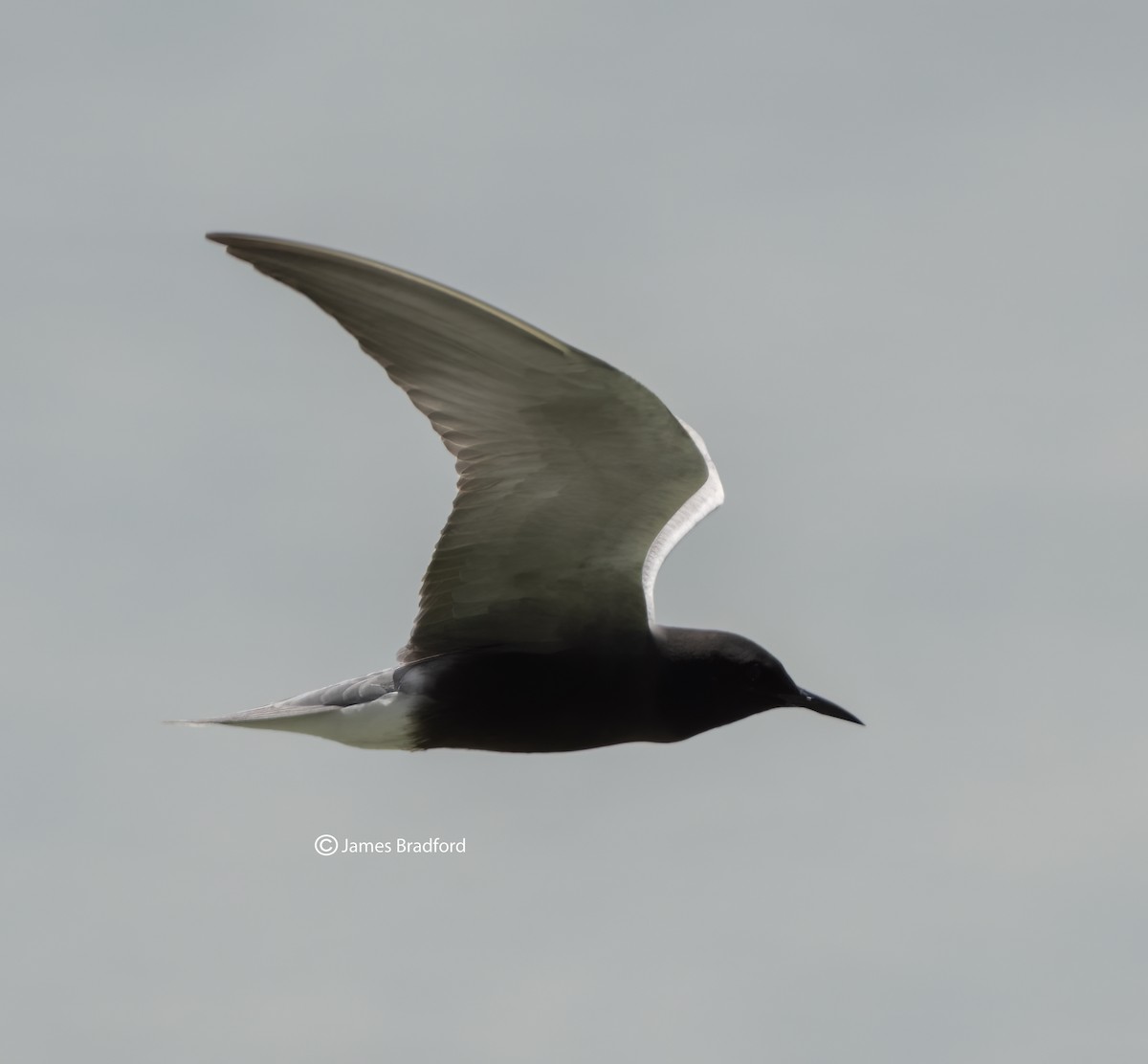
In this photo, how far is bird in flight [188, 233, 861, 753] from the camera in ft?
37.9

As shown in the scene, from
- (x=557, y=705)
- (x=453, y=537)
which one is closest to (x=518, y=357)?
(x=453, y=537)

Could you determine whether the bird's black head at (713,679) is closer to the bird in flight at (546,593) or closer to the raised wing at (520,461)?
the bird in flight at (546,593)

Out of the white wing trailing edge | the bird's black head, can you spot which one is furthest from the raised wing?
the bird's black head

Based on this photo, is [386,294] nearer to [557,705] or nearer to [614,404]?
[614,404]

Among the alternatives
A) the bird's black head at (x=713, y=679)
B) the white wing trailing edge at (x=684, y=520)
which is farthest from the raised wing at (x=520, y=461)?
the bird's black head at (x=713, y=679)

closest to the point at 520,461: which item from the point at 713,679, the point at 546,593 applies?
the point at 546,593

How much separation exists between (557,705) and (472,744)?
1.95 ft

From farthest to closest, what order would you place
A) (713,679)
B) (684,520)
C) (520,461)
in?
1. (713,679)
2. (684,520)
3. (520,461)

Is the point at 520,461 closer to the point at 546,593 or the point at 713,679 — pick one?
the point at 546,593

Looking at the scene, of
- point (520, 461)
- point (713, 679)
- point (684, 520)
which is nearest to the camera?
point (520, 461)

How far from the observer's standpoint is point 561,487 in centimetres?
1205

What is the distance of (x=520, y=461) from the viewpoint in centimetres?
1195

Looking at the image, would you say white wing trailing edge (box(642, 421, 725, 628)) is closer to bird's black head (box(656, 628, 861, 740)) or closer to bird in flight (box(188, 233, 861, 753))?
bird in flight (box(188, 233, 861, 753))

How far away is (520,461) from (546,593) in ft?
3.21
